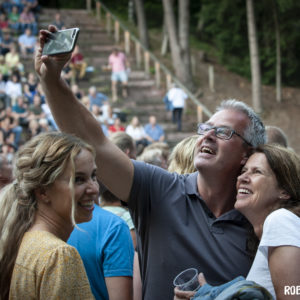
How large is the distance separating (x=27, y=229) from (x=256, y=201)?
1232 millimetres

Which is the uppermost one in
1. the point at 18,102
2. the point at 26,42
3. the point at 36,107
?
the point at 26,42

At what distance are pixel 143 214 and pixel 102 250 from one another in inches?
13.6

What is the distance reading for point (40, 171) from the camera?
2650 millimetres

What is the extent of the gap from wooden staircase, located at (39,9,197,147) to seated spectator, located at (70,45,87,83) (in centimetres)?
39

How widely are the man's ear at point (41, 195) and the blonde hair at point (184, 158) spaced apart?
1.79 meters

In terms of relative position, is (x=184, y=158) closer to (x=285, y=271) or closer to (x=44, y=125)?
(x=285, y=271)

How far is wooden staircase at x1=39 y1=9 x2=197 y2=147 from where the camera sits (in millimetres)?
19047

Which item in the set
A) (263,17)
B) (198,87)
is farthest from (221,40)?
(198,87)

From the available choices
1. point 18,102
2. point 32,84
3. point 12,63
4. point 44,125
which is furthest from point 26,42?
point 44,125

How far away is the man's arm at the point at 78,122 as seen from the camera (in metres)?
2.79

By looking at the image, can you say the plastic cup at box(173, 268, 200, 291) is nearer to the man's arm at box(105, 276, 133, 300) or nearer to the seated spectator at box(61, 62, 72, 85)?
the man's arm at box(105, 276, 133, 300)

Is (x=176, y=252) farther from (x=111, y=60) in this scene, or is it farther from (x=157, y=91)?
(x=157, y=91)

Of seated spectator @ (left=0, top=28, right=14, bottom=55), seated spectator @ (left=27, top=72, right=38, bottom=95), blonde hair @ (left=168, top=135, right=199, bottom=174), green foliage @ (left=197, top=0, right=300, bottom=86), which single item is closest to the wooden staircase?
seated spectator @ (left=0, top=28, right=14, bottom=55)

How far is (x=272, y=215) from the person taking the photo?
265cm
